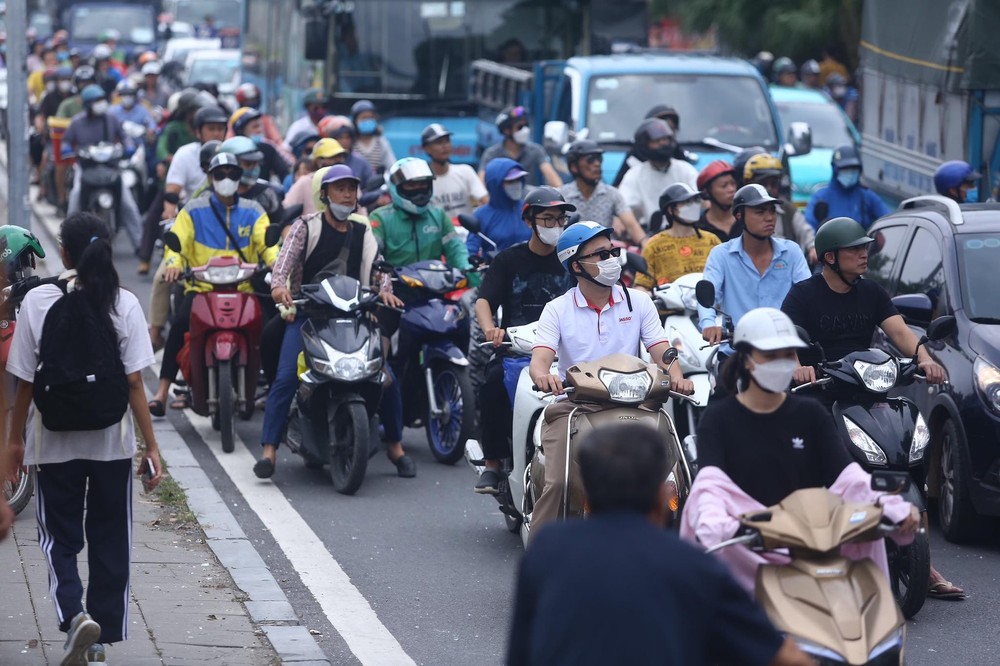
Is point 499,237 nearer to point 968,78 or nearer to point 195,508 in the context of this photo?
point 195,508

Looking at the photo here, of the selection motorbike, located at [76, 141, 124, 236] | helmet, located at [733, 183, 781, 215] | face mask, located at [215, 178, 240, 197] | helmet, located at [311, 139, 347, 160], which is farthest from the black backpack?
motorbike, located at [76, 141, 124, 236]

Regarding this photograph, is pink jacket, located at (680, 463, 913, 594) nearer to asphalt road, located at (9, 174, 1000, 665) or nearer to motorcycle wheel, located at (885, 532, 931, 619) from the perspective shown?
asphalt road, located at (9, 174, 1000, 665)

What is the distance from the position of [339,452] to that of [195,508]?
3.58ft

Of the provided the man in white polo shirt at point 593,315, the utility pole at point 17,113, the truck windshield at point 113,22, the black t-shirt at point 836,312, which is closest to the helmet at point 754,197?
the black t-shirt at point 836,312

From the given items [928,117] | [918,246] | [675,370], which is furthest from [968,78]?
[675,370]

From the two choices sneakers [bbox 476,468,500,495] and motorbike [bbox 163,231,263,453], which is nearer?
sneakers [bbox 476,468,500,495]

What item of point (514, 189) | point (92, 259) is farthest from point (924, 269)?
point (92, 259)

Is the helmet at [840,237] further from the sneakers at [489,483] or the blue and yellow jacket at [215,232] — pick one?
the blue and yellow jacket at [215,232]

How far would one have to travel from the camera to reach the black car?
28.6 feet

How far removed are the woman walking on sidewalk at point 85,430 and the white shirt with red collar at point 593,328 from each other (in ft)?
6.24

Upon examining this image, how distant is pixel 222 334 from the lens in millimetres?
10828

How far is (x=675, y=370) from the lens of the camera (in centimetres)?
744

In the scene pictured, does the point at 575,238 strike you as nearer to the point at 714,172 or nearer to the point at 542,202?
the point at 542,202

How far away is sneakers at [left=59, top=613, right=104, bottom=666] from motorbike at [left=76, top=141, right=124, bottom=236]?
13830mm
